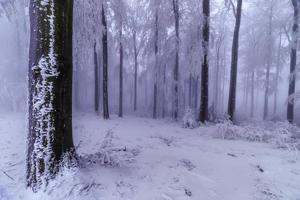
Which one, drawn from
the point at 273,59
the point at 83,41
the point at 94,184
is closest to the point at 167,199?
the point at 94,184

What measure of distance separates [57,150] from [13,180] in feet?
2.74

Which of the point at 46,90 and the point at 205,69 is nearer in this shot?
the point at 46,90

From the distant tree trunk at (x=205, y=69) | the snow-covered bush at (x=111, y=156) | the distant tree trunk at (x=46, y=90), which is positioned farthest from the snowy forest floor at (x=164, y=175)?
the distant tree trunk at (x=205, y=69)

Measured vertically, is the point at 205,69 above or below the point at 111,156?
above

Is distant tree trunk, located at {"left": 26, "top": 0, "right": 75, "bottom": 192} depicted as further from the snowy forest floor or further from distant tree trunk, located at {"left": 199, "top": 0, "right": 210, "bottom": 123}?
distant tree trunk, located at {"left": 199, "top": 0, "right": 210, "bottom": 123}

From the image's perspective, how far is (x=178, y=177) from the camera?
10.9ft

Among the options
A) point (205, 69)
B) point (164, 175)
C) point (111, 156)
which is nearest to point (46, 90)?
point (111, 156)

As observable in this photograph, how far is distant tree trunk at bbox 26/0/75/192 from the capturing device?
2.63m

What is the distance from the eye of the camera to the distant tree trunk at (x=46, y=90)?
2.63m

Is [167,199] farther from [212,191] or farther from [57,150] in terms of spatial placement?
[57,150]

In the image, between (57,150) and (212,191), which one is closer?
(57,150)

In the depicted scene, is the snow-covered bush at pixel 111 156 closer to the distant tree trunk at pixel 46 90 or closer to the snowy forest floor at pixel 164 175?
the snowy forest floor at pixel 164 175

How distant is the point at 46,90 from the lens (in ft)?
8.74

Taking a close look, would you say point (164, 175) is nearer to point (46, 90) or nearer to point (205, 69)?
point (46, 90)
